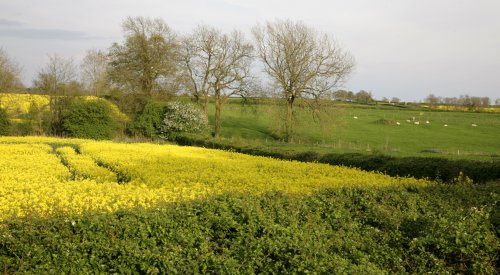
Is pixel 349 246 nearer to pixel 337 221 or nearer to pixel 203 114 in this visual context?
pixel 337 221

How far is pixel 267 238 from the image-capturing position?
7.08 metres

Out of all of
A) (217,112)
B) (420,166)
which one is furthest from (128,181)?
(217,112)

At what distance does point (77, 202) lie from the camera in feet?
28.9

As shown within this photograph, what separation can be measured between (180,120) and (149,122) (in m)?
3.50

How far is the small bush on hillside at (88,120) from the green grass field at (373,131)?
13101 mm

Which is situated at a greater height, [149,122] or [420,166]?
[149,122]

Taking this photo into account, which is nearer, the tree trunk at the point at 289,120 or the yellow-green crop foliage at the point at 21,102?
the tree trunk at the point at 289,120

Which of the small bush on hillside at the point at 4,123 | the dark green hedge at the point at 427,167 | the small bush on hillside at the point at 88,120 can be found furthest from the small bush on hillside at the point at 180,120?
the dark green hedge at the point at 427,167

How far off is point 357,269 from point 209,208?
9.02 ft

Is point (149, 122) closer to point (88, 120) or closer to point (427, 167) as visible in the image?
point (88, 120)

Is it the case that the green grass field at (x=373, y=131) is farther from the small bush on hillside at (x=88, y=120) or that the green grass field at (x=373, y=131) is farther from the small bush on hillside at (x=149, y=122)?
→ the small bush on hillside at (x=88, y=120)

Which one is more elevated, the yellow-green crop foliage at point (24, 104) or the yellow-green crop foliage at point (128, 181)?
the yellow-green crop foliage at point (24, 104)

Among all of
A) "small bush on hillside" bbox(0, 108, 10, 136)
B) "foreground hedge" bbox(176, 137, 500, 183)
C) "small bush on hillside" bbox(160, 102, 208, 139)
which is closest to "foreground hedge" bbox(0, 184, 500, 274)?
"foreground hedge" bbox(176, 137, 500, 183)

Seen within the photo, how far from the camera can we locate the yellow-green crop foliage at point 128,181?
8797 mm
